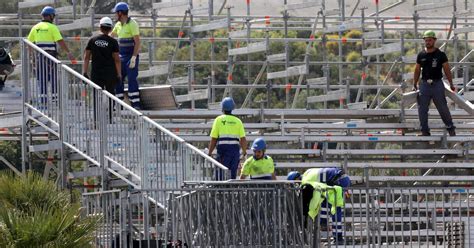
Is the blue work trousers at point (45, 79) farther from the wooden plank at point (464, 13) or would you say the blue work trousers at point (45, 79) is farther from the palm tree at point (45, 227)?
the wooden plank at point (464, 13)

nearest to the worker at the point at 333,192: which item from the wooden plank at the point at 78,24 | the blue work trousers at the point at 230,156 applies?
the blue work trousers at the point at 230,156

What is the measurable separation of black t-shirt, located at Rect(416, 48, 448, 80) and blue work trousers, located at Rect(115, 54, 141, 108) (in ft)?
14.2

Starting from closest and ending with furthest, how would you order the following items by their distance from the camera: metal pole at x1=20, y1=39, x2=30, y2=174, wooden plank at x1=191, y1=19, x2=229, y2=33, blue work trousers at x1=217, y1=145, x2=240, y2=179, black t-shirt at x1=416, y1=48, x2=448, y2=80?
blue work trousers at x1=217, y1=145, x2=240, y2=179
metal pole at x1=20, y1=39, x2=30, y2=174
black t-shirt at x1=416, y1=48, x2=448, y2=80
wooden plank at x1=191, y1=19, x2=229, y2=33

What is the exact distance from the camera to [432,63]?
2389 centimetres

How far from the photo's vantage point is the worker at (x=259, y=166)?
19.5 metres

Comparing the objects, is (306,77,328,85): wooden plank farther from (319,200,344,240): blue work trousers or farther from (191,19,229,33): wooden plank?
(319,200,344,240): blue work trousers

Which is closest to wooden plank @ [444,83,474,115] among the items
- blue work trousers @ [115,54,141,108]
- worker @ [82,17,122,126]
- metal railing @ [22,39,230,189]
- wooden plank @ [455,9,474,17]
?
wooden plank @ [455,9,474,17]

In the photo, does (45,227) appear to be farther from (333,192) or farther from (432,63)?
(432,63)

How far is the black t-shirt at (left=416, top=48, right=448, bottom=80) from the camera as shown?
23.9 metres

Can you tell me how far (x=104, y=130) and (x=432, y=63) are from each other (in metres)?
6.22

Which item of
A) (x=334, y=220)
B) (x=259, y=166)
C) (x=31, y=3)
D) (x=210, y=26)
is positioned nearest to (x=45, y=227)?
(x=334, y=220)

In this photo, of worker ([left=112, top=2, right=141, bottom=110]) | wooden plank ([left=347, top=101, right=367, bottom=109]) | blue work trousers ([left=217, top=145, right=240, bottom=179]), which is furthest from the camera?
wooden plank ([left=347, top=101, right=367, bottom=109])

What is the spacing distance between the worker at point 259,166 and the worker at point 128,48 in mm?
3173

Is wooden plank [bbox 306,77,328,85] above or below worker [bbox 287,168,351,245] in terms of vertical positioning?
above
